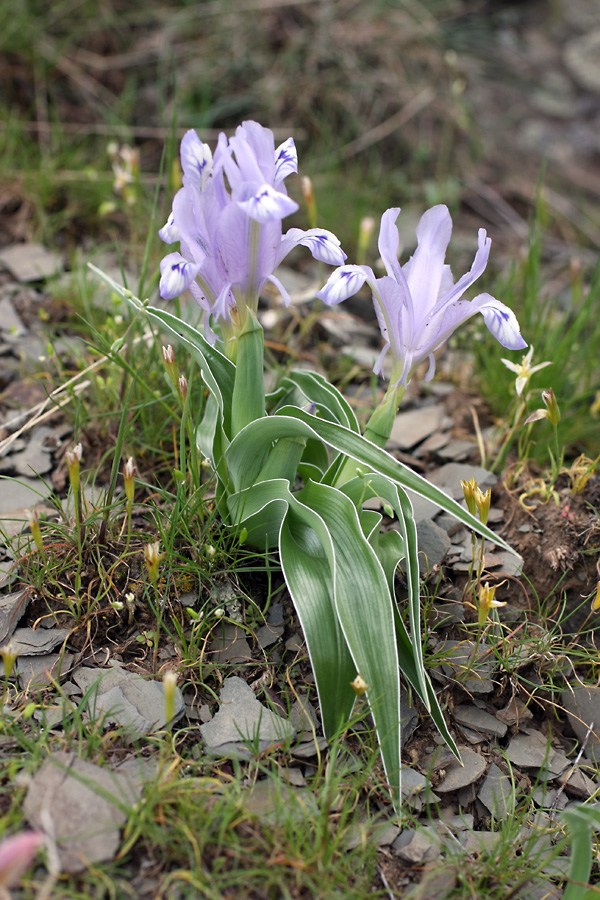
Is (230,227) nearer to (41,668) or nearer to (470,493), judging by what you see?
(470,493)

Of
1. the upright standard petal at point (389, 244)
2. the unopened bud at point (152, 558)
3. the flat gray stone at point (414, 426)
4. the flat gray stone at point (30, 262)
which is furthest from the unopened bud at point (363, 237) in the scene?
the unopened bud at point (152, 558)

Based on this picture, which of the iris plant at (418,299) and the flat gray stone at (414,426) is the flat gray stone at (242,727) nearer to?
the iris plant at (418,299)

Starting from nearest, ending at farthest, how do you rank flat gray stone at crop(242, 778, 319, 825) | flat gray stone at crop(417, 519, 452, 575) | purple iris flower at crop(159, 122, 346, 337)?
1. flat gray stone at crop(242, 778, 319, 825)
2. purple iris flower at crop(159, 122, 346, 337)
3. flat gray stone at crop(417, 519, 452, 575)

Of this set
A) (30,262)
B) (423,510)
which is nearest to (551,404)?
(423,510)

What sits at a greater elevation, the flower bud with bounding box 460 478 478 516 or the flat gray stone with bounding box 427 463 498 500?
the flower bud with bounding box 460 478 478 516

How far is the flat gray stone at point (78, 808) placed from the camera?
122 centimetres

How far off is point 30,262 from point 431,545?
6.39 ft

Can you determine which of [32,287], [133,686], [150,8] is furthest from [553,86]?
[133,686]

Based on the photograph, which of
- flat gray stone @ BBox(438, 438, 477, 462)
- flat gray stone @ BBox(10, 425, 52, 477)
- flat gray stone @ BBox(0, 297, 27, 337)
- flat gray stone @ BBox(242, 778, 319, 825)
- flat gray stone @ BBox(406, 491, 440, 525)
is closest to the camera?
flat gray stone @ BBox(242, 778, 319, 825)

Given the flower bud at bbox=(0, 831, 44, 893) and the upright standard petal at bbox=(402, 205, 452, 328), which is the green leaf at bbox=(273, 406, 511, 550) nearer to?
the upright standard petal at bbox=(402, 205, 452, 328)

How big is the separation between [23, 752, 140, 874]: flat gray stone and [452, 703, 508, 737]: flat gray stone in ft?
2.57

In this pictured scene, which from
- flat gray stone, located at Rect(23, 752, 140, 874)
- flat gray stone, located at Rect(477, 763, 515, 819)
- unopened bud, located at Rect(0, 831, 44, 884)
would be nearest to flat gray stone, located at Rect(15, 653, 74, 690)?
flat gray stone, located at Rect(23, 752, 140, 874)

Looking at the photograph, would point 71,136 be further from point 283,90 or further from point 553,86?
point 553,86

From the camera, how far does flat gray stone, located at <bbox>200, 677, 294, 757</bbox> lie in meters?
1.48
